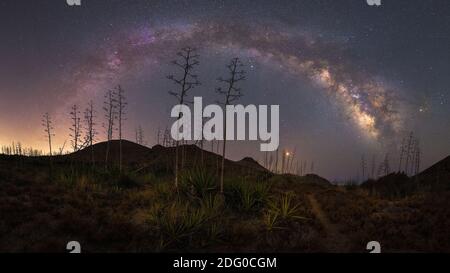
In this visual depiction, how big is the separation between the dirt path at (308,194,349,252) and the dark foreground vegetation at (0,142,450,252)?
3cm

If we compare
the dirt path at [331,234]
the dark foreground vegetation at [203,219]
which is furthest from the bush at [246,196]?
the dirt path at [331,234]

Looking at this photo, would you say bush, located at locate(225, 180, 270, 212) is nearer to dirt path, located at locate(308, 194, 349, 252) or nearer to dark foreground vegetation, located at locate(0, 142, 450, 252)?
dark foreground vegetation, located at locate(0, 142, 450, 252)

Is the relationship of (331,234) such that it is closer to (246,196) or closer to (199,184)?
(246,196)

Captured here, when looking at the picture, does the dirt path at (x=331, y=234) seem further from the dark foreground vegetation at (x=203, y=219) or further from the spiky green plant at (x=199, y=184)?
the spiky green plant at (x=199, y=184)

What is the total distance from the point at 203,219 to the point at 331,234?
436cm

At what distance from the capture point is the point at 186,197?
45.9 feet

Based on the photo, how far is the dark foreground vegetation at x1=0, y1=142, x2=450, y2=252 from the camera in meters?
10.3

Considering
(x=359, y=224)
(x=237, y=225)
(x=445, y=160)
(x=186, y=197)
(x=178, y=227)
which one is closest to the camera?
(x=178, y=227)

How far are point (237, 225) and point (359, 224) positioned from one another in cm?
454

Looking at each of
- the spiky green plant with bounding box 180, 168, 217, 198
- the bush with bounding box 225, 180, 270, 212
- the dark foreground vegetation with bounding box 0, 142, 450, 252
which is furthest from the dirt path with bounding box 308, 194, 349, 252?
the spiky green plant with bounding box 180, 168, 217, 198

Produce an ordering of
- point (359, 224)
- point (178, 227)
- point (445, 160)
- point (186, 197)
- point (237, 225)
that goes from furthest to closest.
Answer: point (445, 160) → point (186, 197) → point (359, 224) → point (237, 225) → point (178, 227)

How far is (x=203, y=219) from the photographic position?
11.2 metres

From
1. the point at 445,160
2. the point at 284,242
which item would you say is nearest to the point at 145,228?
the point at 284,242
